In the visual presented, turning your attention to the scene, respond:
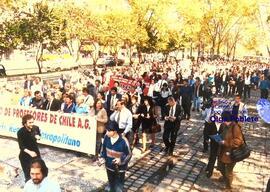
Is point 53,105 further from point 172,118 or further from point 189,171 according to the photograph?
point 189,171

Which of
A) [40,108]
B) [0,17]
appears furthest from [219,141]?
[0,17]

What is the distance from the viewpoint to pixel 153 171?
10430 mm

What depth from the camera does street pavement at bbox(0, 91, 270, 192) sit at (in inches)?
365

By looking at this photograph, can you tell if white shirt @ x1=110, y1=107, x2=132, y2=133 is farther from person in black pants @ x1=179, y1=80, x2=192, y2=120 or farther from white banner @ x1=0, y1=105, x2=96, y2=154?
person in black pants @ x1=179, y1=80, x2=192, y2=120

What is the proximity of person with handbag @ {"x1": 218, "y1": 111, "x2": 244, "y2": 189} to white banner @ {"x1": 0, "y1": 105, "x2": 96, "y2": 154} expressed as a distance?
355cm

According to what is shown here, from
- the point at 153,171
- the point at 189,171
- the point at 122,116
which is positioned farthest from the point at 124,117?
the point at 189,171

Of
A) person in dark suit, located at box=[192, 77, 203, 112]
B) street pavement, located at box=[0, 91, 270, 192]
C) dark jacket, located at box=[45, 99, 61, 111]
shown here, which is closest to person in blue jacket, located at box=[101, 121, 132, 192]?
street pavement, located at box=[0, 91, 270, 192]

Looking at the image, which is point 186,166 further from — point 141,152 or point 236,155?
point 236,155

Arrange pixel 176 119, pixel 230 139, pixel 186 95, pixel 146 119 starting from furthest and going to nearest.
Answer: pixel 186 95 < pixel 146 119 < pixel 176 119 < pixel 230 139

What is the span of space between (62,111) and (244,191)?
223 inches

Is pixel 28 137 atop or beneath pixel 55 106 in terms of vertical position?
atop

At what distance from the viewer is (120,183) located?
7547 mm

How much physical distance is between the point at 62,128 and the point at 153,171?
10.0 feet

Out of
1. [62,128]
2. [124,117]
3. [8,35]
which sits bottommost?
[62,128]
